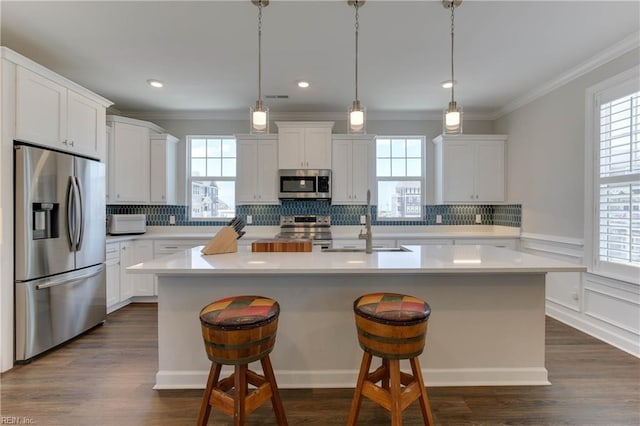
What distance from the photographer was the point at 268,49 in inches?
113

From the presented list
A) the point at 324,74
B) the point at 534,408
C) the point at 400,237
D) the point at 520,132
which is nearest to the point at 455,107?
the point at 324,74

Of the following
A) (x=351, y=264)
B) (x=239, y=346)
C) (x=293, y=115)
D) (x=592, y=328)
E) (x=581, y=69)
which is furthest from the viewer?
(x=293, y=115)

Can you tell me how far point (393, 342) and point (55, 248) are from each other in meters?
2.96

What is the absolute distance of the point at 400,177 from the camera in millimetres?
4895

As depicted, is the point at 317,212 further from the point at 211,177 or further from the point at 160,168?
the point at 160,168

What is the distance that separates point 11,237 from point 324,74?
315 cm

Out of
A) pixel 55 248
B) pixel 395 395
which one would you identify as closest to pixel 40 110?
pixel 55 248

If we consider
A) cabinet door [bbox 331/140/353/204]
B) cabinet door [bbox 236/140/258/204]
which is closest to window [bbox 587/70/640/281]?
cabinet door [bbox 331/140/353/204]

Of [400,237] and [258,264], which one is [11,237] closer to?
[258,264]

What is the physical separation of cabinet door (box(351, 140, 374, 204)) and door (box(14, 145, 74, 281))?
128 inches

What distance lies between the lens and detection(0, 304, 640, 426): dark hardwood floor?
1.84m

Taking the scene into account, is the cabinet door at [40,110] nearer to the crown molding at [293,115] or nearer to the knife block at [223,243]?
the knife block at [223,243]

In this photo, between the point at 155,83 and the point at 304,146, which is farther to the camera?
the point at 304,146

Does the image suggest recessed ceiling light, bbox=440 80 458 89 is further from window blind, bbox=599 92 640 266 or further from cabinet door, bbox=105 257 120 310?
cabinet door, bbox=105 257 120 310
